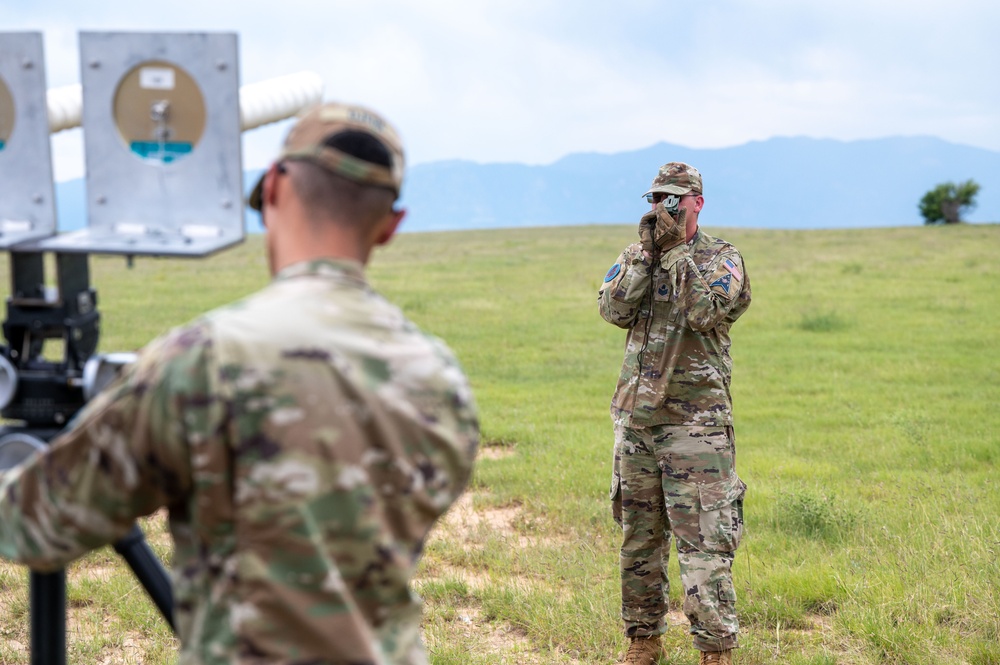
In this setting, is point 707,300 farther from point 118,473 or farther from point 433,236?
Answer: point 433,236

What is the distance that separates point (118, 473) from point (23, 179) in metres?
0.86

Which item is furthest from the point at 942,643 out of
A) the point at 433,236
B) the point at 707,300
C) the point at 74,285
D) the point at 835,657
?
the point at 433,236

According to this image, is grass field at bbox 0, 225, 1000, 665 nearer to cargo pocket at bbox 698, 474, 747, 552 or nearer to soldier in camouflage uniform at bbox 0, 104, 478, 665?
cargo pocket at bbox 698, 474, 747, 552

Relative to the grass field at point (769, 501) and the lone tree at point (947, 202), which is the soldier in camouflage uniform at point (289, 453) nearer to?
the grass field at point (769, 501)

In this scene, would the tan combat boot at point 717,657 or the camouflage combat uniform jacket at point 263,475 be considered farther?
the tan combat boot at point 717,657

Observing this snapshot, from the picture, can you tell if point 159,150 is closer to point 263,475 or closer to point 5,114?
point 5,114

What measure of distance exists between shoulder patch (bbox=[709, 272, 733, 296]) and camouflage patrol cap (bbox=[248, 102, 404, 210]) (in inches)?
114

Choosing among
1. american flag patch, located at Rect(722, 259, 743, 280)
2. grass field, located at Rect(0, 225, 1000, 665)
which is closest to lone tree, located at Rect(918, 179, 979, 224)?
grass field, located at Rect(0, 225, 1000, 665)

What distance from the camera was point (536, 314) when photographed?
17734mm

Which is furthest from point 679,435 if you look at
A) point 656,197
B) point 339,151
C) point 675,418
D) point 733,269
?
point 339,151

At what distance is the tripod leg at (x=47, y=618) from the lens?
2.04 metres

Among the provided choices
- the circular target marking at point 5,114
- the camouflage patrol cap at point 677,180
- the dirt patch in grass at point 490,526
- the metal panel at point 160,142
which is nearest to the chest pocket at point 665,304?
the camouflage patrol cap at point 677,180

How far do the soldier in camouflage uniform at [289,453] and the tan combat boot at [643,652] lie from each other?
2979 millimetres

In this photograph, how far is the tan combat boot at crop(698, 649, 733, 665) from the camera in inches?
170
